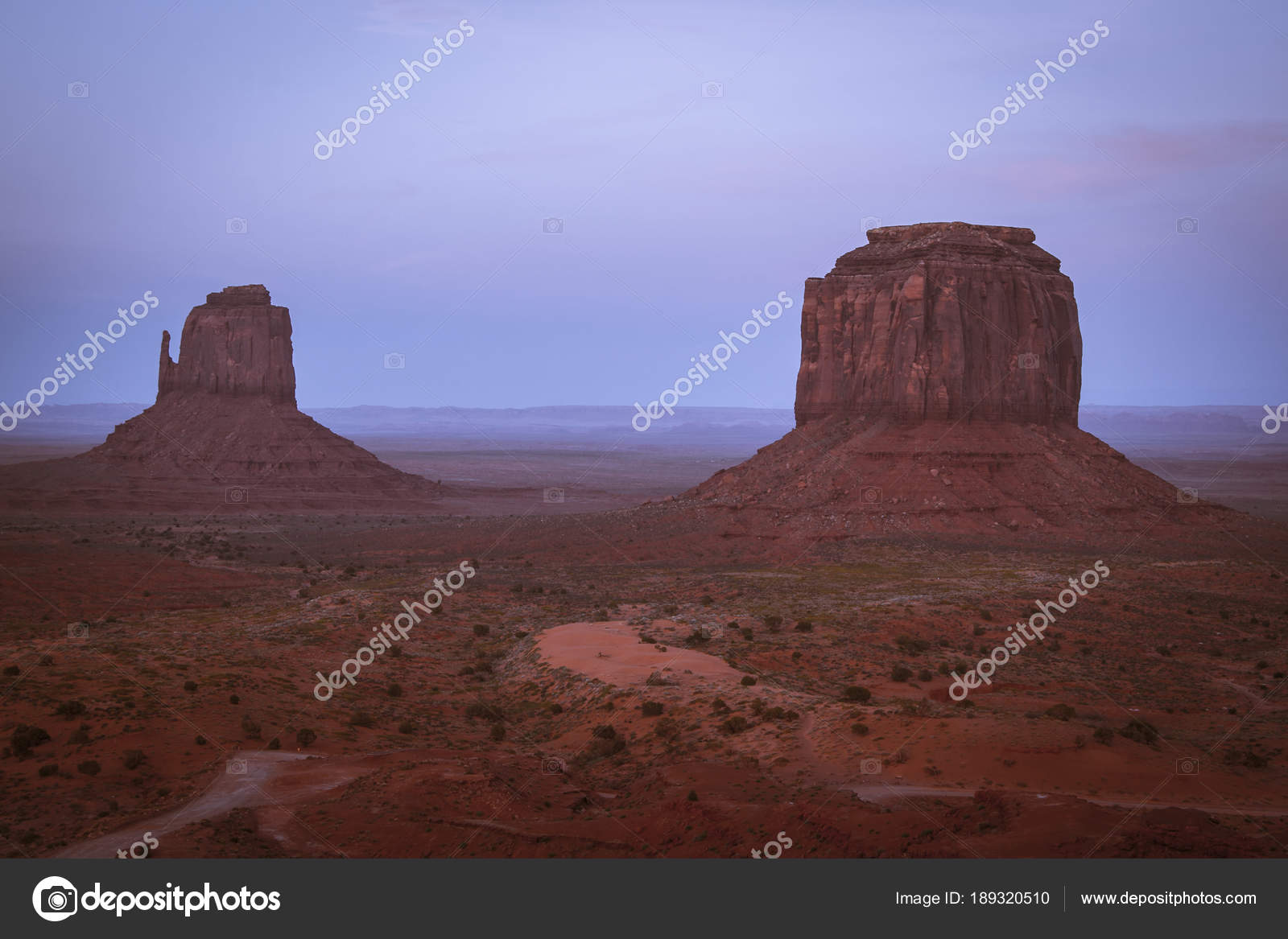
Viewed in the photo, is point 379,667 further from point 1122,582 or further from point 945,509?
point 945,509

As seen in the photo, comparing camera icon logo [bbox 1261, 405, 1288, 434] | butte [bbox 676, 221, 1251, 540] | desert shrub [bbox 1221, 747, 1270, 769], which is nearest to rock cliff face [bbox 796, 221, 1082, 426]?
butte [bbox 676, 221, 1251, 540]

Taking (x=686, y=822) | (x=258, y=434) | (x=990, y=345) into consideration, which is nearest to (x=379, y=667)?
(x=686, y=822)

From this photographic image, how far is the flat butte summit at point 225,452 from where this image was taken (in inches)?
3767

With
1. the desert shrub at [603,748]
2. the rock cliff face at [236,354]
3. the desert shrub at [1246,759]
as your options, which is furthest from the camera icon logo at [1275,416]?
Result: the rock cliff face at [236,354]

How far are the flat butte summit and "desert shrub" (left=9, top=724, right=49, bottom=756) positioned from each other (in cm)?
7436

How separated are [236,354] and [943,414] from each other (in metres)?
75.0

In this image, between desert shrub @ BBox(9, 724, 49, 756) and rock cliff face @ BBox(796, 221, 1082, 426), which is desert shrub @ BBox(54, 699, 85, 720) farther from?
rock cliff face @ BBox(796, 221, 1082, 426)

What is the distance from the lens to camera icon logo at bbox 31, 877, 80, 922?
12469 millimetres

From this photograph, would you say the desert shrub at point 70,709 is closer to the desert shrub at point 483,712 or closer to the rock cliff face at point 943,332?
the desert shrub at point 483,712

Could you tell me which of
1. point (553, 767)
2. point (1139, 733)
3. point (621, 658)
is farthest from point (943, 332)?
point (553, 767)

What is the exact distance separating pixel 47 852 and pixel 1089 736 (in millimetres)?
19015

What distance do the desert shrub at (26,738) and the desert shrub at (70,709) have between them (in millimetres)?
900

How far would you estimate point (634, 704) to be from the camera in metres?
27.2

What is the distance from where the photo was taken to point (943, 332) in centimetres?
6750
